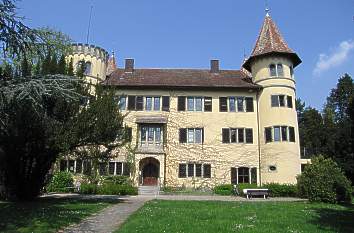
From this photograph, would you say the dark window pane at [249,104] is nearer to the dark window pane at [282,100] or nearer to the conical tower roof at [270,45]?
the dark window pane at [282,100]

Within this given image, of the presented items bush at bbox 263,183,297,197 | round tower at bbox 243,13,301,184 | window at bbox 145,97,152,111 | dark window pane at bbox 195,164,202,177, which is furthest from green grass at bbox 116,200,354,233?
window at bbox 145,97,152,111

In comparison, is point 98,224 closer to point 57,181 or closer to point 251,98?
point 57,181

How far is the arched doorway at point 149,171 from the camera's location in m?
35.8

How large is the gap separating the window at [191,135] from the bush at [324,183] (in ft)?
45.2

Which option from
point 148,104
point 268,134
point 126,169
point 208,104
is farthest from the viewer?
point 208,104

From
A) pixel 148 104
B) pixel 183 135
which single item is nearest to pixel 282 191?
pixel 183 135

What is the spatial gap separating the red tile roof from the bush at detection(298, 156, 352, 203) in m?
14.1

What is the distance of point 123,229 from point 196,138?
2485 centimetres

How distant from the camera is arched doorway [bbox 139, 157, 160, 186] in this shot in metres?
35.8

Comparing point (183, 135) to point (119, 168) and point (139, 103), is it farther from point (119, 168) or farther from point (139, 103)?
point (119, 168)

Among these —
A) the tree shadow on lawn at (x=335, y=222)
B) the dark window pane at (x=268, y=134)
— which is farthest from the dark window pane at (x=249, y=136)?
the tree shadow on lawn at (x=335, y=222)

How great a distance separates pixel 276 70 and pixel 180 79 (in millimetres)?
9606

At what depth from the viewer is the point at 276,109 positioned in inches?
1384

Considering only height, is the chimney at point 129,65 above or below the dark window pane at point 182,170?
above
